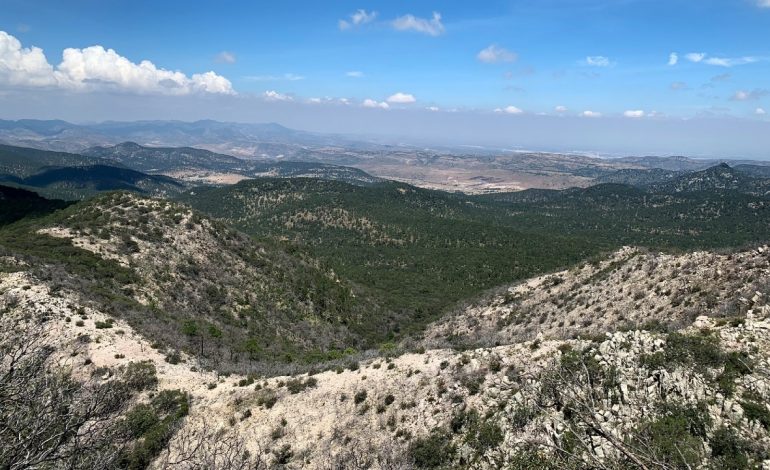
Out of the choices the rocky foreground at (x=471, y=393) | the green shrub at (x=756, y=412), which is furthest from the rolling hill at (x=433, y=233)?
the green shrub at (x=756, y=412)

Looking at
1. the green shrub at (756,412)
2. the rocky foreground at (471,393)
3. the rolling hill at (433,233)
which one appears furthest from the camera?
the rolling hill at (433,233)

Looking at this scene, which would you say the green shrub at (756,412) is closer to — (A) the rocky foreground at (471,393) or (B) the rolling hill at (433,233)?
(A) the rocky foreground at (471,393)

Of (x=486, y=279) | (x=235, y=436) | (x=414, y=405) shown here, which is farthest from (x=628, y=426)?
(x=486, y=279)

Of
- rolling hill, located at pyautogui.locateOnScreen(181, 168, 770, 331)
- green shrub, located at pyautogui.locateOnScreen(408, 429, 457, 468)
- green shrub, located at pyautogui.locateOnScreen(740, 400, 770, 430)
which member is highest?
green shrub, located at pyautogui.locateOnScreen(740, 400, 770, 430)

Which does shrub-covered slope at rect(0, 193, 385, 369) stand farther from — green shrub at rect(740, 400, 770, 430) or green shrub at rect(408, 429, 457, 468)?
green shrub at rect(740, 400, 770, 430)

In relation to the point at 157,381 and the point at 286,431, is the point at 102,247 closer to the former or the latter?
the point at 157,381

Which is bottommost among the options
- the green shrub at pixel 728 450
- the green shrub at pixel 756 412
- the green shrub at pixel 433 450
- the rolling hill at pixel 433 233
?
the rolling hill at pixel 433 233

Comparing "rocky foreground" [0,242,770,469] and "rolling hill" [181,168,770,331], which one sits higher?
"rocky foreground" [0,242,770,469]

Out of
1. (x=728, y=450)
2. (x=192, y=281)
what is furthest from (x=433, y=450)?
(x=192, y=281)

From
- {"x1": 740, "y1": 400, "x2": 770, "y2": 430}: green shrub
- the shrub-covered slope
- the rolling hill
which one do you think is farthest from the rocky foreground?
the rolling hill

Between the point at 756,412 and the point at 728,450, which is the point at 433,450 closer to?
the point at 728,450

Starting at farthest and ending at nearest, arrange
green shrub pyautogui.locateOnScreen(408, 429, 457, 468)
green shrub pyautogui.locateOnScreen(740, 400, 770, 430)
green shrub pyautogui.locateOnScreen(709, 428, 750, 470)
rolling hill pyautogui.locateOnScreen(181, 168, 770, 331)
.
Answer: rolling hill pyautogui.locateOnScreen(181, 168, 770, 331) < green shrub pyautogui.locateOnScreen(408, 429, 457, 468) < green shrub pyautogui.locateOnScreen(740, 400, 770, 430) < green shrub pyautogui.locateOnScreen(709, 428, 750, 470)
